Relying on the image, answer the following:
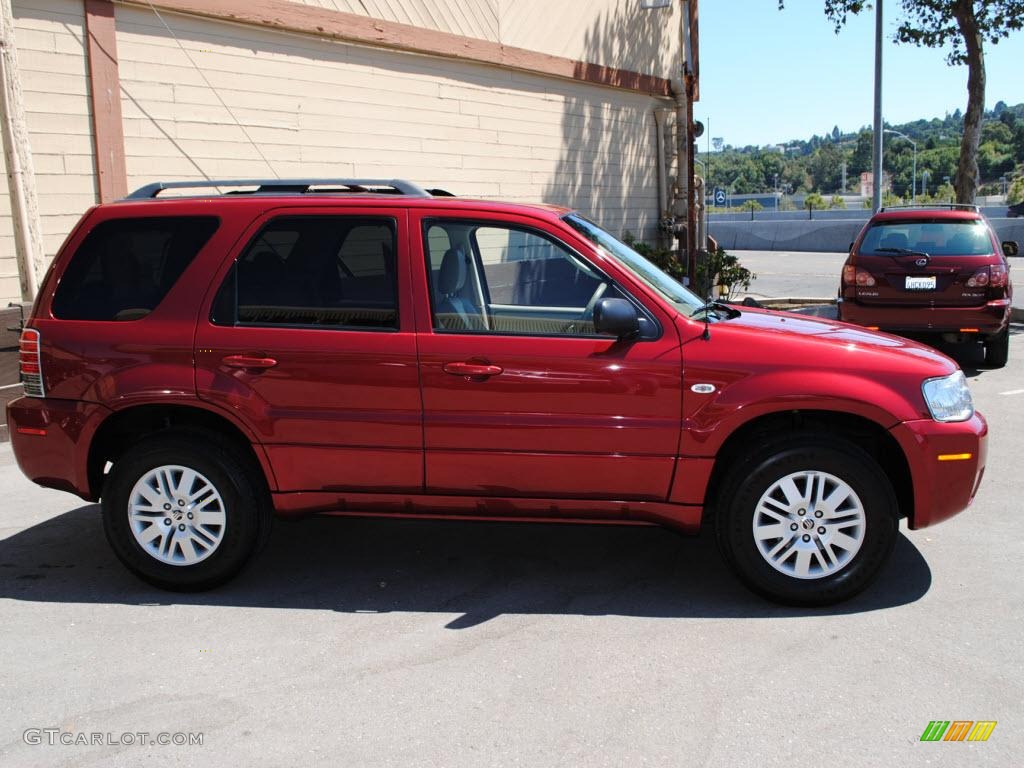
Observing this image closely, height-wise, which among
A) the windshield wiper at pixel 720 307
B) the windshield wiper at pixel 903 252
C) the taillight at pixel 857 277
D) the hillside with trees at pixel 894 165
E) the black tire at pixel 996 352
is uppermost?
the hillside with trees at pixel 894 165

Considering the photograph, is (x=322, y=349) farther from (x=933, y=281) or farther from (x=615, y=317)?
(x=933, y=281)

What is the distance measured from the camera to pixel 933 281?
10148 millimetres

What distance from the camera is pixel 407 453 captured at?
4535 mm

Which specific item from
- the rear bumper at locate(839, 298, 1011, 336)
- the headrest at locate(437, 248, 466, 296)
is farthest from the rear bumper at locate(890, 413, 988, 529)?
the rear bumper at locate(839, 298, 1011, 336)

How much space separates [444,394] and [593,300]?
82 cm

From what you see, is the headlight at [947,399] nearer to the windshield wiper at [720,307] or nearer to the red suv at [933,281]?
the windshield wiper at [720,307]

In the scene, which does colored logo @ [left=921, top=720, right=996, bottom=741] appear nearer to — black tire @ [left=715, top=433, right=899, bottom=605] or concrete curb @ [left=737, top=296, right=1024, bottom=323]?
black tire @ [left=715, top=433, right=899, bottom=605]

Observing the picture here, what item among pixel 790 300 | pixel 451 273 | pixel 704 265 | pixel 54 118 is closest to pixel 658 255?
pixel 704 265

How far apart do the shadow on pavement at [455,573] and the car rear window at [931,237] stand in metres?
6.16

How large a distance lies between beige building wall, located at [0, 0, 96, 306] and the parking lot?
3612mm

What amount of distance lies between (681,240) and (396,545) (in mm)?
12151

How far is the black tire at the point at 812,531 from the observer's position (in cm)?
430

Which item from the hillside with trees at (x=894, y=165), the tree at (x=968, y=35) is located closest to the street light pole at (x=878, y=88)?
the tree at (x=968, y=35)

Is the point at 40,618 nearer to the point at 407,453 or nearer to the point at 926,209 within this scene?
the point at 407,453
